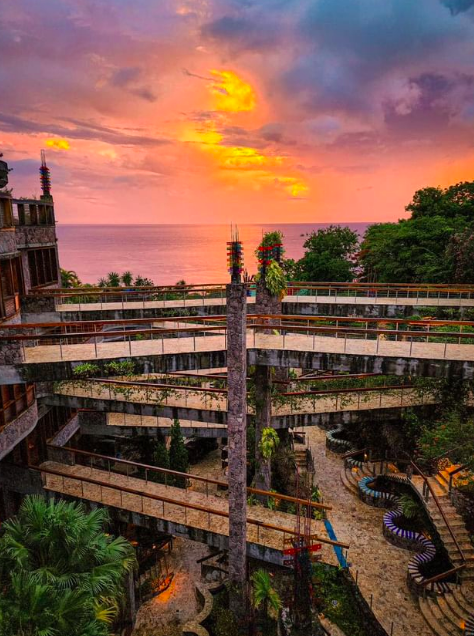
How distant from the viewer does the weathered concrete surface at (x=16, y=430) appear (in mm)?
13570

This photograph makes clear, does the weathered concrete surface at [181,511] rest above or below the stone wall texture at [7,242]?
below

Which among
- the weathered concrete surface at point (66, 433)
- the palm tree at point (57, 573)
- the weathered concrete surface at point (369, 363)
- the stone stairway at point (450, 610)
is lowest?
the stone stairway at point (450, 610)

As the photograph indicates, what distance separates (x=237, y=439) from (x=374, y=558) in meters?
8.54

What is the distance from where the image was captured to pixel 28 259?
21.1 metres

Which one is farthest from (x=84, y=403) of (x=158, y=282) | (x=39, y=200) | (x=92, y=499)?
(x=158, y=282)

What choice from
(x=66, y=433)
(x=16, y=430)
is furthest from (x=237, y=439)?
(x=66, y=433)

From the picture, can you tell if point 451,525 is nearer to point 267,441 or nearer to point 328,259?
point 267,441

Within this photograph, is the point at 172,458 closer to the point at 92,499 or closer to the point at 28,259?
the point at 92,499

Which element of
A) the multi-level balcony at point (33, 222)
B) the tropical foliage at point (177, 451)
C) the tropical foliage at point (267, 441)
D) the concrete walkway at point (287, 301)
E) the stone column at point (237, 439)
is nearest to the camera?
the stone column at point (237, 439)

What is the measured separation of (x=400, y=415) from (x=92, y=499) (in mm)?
14181

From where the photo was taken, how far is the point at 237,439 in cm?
1321

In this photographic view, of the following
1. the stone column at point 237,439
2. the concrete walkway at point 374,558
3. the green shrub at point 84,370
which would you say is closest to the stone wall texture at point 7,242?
the green shrub at point 84,370

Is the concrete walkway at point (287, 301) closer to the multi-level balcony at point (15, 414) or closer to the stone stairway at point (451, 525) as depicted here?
the multi-level balcony at point (15, 414)

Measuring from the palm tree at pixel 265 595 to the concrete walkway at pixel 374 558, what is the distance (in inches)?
140
